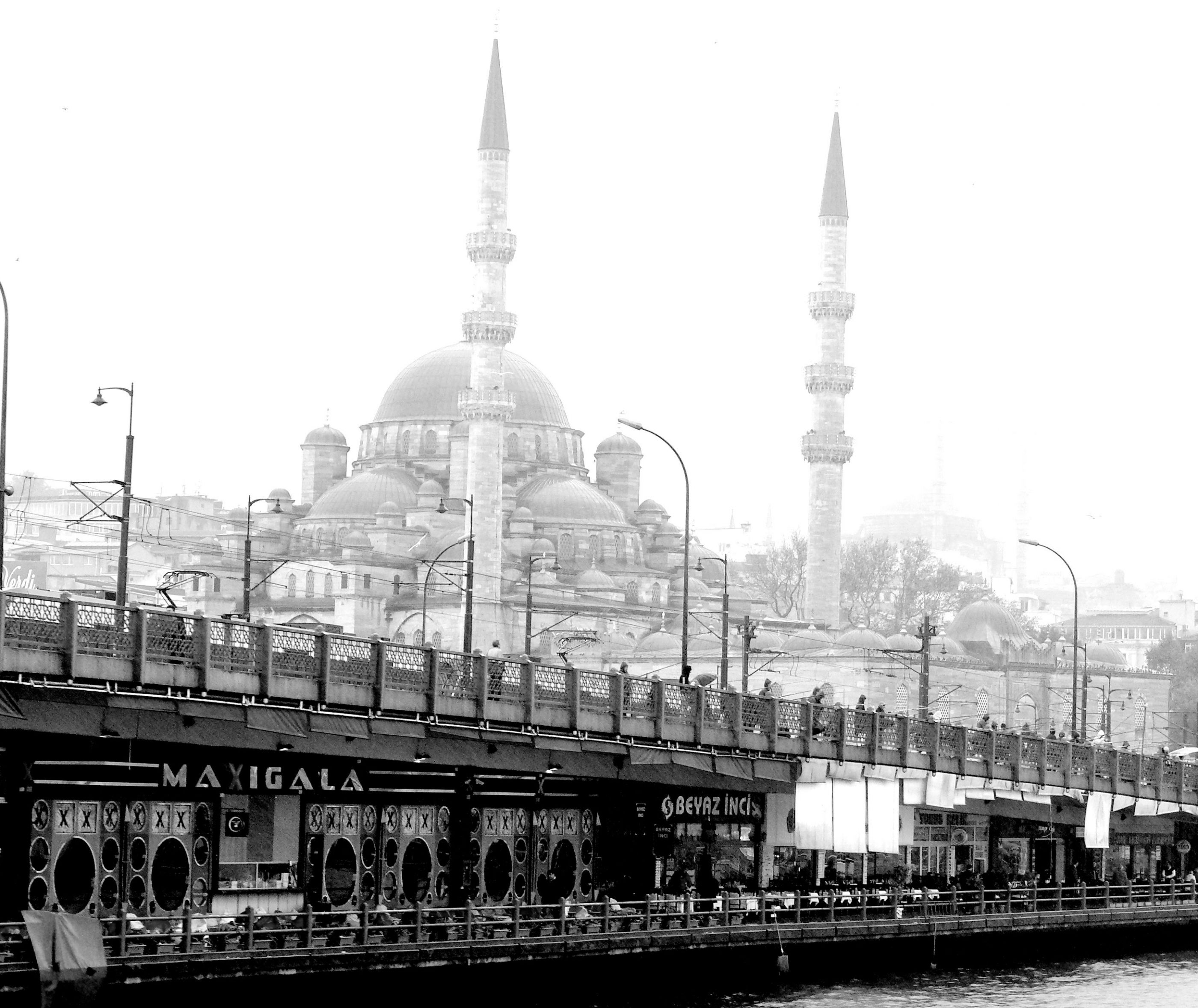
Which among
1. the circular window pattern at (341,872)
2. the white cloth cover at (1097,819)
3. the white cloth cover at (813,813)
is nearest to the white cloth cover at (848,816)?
the white cloth cover at (813,813)

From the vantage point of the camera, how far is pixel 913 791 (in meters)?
38.1

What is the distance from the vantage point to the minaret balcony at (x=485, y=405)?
289 ft

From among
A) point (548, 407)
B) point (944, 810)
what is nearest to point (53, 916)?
point (944, 810)

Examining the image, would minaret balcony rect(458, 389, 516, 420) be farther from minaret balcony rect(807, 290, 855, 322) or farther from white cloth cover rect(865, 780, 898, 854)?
white cloth cover rect(865, 780, 898, 854)

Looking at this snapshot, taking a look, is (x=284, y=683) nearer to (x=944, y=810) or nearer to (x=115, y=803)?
(x=115, y=803)

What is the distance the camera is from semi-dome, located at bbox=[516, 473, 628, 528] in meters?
112

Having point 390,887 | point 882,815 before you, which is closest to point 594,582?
point 882,815

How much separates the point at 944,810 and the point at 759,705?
866 centimetres

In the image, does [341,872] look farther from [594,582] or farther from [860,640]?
[594,582]

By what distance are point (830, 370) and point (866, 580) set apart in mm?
34198

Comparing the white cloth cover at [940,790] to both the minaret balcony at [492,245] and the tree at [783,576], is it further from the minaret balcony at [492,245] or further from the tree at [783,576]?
the tree at [783,576]

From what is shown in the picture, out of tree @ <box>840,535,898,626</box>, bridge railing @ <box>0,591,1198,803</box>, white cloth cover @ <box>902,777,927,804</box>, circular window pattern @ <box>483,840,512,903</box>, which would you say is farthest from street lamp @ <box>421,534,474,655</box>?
tree @ <box>840,535,898,626</box>

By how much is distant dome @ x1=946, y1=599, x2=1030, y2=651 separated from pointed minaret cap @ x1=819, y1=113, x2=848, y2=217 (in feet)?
75.5

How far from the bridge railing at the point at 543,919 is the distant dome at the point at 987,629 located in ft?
215
